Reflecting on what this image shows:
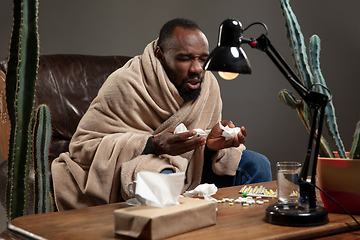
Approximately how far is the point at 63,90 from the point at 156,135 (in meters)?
0.70

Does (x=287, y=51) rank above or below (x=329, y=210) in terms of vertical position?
above

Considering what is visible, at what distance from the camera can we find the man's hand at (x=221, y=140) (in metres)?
1.64

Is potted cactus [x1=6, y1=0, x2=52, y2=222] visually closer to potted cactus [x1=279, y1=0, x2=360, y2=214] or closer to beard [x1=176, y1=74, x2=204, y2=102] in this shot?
potted cactus [x1=279, y1=0, x2=360, y2=214]

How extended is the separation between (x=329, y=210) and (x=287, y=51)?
90.7 inches

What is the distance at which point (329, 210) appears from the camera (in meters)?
1.00

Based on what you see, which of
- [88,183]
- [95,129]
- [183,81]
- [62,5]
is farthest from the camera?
[62,5]

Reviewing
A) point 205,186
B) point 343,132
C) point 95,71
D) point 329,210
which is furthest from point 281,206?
point 343,132

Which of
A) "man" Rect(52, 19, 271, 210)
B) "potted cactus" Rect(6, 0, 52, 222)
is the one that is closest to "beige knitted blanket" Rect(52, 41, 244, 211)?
"man" Rect(52, 19, 271, 210)

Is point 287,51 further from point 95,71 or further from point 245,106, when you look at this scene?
point 95,71

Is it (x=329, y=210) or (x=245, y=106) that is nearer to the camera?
(x=329, y=210)

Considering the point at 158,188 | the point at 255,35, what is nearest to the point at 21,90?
the point at 158,188

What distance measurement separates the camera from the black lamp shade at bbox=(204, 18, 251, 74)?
2.85 feet

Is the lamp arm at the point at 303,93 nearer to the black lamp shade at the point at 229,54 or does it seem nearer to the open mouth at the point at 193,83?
the black lamp shade at the point at 229,54

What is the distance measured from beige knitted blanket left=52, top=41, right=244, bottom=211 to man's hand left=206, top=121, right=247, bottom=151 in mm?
57
